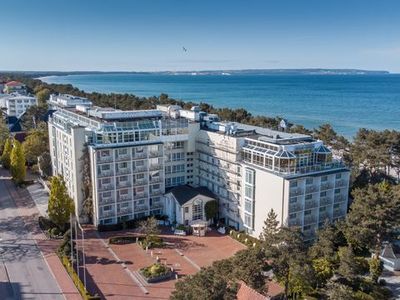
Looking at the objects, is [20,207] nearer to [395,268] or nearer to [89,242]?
[89,242]

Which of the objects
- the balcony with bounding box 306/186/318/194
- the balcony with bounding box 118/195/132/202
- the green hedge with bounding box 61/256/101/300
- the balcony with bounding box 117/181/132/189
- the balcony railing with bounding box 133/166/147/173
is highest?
the balcony railing with bounding box 133/166/147/173

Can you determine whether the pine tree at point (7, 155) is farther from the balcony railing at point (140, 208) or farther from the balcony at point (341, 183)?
the balcony at point (341, 183)

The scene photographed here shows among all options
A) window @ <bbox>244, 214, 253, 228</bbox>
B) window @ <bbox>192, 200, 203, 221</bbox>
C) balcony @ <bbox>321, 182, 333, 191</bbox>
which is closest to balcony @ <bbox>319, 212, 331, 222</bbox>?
balcony @ <bbox>321, 182, 333, 191</bbox>

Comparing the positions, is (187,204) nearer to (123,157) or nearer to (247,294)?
(123,157)

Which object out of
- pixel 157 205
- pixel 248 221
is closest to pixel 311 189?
pixel 248 221

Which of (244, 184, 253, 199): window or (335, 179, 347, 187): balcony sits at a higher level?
(335, 179, 347, 187): balcony

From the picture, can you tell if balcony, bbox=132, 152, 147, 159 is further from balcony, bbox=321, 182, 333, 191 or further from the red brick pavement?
balcony, bbox=321, 182, 333, 191

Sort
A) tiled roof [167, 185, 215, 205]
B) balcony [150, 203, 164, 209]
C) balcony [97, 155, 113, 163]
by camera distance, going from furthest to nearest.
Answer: balcony [150, 203, 164, 209]
tiled roof [167, 185, 215, 205]
balcony [97, 155, 113, 163]
